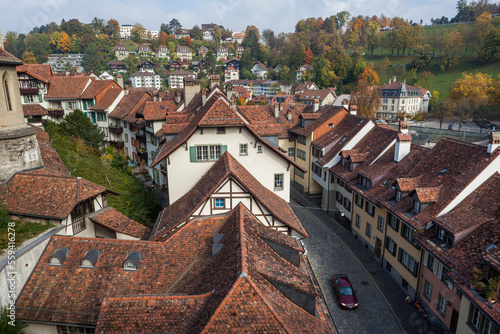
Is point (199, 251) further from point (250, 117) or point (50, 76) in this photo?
point (50, 76)

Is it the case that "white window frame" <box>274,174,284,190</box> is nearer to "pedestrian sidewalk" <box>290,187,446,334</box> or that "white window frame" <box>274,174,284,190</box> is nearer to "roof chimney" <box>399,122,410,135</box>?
"pedestrian sidewalk" <box>290,187,446,334</box>

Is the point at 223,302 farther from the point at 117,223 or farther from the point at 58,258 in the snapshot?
the point at 117,223

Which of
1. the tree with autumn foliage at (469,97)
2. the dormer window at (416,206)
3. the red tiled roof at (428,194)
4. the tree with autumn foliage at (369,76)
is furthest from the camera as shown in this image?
the tree with autumn foliage at (369,76)

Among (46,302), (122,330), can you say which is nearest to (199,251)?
(122,330)

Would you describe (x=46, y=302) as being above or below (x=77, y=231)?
below

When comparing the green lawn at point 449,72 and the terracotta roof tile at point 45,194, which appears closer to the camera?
the terracotta roof tile at point 45,194

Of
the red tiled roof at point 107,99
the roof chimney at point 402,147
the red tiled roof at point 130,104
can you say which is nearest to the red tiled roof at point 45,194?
the roof chimney at point 402,147

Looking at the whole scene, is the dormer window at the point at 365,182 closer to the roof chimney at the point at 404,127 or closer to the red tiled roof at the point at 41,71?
the roof chimney at the point at 404,127
